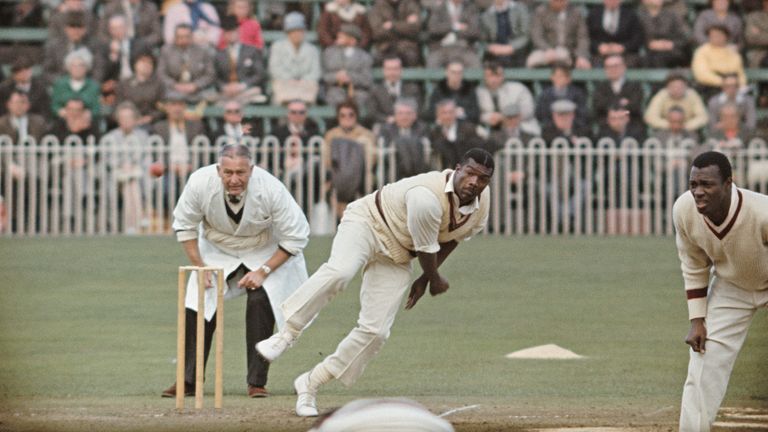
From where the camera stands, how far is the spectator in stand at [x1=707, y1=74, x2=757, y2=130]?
2367cm

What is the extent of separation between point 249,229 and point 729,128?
1268cm

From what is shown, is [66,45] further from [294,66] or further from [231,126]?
[294,66]

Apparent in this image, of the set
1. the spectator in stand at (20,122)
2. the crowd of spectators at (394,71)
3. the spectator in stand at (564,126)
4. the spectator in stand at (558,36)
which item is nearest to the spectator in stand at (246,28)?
the crowd of spectators at (394,71)

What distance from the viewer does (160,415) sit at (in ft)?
35.2

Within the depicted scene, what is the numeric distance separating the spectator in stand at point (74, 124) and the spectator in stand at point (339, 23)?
3.80 m

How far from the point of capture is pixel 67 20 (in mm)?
24266

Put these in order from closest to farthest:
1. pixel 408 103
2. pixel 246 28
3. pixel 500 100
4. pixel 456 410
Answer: pixel 456 410
pixel 408 103
pixel 500 100
pixel 246 28

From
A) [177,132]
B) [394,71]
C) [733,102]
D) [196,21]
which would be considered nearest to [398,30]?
[394,71]

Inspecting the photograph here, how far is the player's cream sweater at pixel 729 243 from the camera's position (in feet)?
30.6

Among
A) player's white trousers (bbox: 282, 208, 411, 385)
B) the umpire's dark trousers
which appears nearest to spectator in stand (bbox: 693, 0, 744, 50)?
the umpire's dark trousers

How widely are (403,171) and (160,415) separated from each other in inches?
478

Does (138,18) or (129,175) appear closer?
(129,175)

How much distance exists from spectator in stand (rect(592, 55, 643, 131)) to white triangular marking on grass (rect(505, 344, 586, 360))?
9.68 m

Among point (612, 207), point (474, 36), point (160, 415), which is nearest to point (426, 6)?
point (474, 36)
